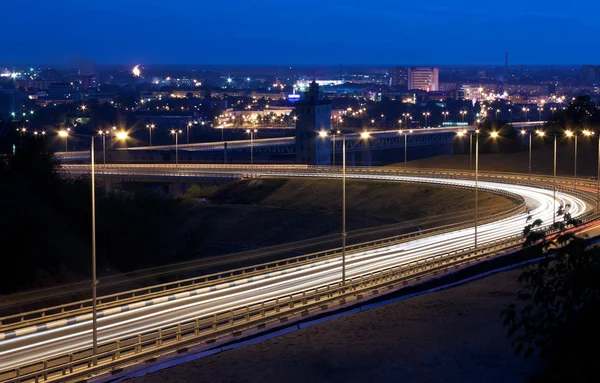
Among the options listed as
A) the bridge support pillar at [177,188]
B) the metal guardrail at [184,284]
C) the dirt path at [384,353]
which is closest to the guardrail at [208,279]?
the metal guardrail at [184,284]

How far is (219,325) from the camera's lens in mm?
17562

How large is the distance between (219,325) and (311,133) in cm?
4413

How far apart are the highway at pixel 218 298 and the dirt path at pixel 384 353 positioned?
2095 millimetres

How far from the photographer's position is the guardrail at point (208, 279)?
1691 cm

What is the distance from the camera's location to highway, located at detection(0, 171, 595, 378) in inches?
603

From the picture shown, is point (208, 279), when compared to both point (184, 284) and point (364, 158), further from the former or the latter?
point (364, 158)

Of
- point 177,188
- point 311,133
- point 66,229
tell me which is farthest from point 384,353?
point 311,133

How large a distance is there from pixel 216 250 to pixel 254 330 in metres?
18.4

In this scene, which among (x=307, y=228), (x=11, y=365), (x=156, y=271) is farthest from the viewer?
(x=307, y=228)

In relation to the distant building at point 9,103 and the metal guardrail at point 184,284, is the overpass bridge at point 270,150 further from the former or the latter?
the distant building at point 9,103

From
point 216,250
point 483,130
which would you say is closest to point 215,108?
point 483,130

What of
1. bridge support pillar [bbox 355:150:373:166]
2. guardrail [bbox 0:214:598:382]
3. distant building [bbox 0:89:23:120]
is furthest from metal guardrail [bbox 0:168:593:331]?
distant building [bbox 0:89:23:120]

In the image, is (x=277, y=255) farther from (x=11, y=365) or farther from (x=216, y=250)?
(x=11, y=365)

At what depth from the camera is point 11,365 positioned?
1425cm
